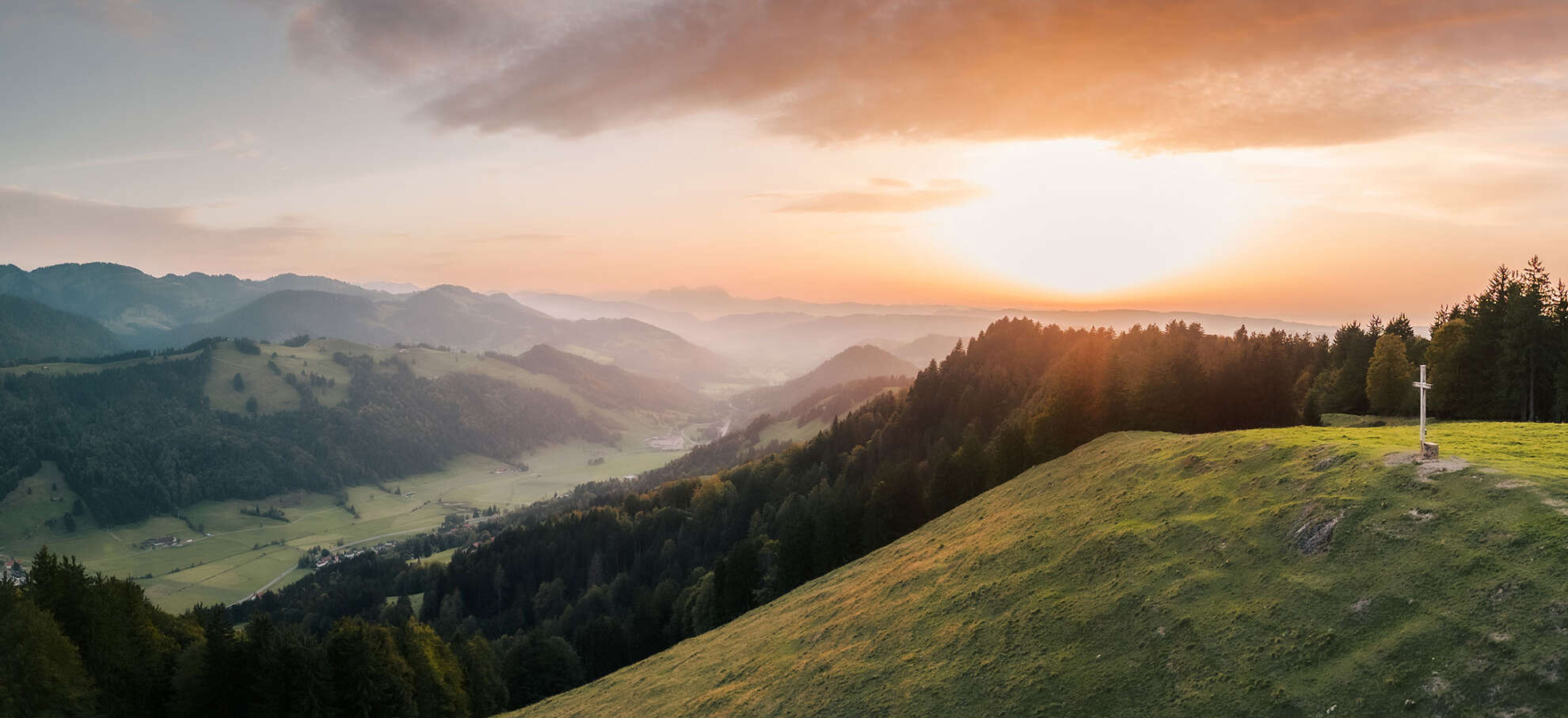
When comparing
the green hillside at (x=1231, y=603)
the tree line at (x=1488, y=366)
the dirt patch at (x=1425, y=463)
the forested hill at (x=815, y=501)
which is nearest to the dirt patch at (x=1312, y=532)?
the green hillside at (x=1231, y=603)

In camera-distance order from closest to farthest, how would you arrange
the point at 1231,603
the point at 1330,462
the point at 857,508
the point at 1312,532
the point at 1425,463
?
the point at 1231,603 < the point at 1312,532 < the point at 1425,463 < the point at 1330,462 < the point at 857,508

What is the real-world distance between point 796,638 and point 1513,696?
108 feet

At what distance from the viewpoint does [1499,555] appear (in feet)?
70.5

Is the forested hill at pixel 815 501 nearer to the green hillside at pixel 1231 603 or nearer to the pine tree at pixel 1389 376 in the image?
the pine tree at pixel 1389 376

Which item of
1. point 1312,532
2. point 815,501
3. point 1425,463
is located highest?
point 1425,463

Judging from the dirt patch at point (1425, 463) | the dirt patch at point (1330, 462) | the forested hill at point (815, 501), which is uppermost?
the dirt patch at point (1425, 463)

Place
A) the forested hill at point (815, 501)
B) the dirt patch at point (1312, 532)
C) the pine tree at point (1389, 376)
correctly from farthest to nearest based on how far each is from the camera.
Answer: the forested hill at point (815, 501) < the pine tree at point (1389, 376) < the dirt patch at point (1312, 532)

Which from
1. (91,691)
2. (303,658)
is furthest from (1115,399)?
(91,691)

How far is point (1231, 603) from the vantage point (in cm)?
2575

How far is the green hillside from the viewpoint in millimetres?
19906

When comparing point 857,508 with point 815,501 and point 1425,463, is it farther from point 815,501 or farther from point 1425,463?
point 1425,463

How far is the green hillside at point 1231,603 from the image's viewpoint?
65.3 ft

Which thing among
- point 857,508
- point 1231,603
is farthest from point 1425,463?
point 857,508

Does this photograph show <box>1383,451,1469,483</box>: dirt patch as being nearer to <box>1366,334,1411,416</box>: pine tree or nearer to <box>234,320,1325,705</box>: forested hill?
<box>234,320,1325,705</box>: forested hill
